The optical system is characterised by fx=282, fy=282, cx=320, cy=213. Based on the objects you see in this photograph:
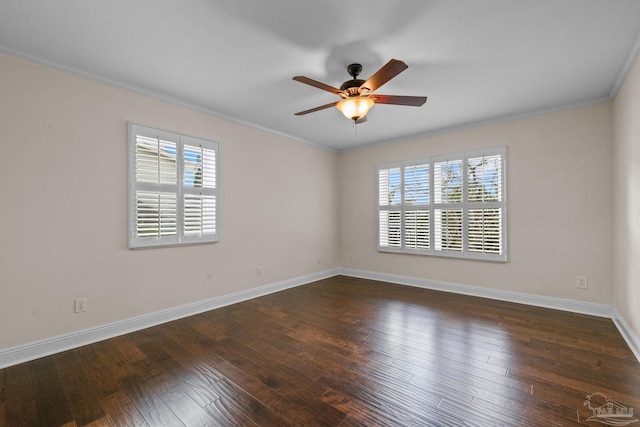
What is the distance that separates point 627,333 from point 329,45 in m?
3.86

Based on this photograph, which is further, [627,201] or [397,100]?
[627,201]

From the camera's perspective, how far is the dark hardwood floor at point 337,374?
5.67 ft

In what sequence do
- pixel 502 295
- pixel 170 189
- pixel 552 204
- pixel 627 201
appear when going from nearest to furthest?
pixel 627 201
pixel 170 189
pixel 552 204
pixel 502 295

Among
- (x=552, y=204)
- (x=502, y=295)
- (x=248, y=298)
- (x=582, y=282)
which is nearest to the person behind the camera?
(x=582, y=282)

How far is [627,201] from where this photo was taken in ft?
9.14

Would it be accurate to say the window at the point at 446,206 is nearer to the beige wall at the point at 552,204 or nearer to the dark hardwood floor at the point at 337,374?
the beige wall at the point at 552,204

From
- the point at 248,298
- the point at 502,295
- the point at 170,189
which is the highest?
the point at 170,189

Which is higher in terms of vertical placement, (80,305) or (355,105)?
(355,105)

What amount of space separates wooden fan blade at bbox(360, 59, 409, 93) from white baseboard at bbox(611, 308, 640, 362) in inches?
121

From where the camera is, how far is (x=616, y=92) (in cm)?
311

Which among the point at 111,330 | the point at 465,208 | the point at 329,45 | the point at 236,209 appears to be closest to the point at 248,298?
the point at 236,209

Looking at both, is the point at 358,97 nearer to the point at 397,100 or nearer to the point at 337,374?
the point at 397,100

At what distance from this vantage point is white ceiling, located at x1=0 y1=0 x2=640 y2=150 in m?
1.90

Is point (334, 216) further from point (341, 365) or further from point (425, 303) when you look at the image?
point (341, 365)
